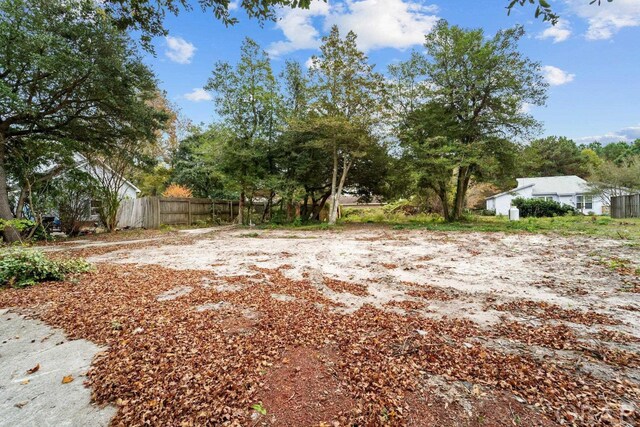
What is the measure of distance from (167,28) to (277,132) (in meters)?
11.6

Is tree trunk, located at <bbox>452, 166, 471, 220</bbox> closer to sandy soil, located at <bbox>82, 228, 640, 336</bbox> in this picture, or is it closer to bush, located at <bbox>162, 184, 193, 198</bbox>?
sandy soil, located at <bbox>82, 228, 640, 336</bbox>

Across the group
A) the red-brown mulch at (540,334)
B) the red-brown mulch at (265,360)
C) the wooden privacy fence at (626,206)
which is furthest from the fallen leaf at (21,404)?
the wooden privacy fence at (626,206)

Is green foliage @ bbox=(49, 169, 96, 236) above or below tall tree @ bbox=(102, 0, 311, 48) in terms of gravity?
below

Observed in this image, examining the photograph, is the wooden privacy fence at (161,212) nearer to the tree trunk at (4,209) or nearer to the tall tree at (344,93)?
the tree trunk at (4,209)

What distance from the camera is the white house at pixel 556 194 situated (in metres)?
24.9

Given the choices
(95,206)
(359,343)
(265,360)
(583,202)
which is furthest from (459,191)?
(583,202)

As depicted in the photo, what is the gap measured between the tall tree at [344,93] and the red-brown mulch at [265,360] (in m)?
11.2

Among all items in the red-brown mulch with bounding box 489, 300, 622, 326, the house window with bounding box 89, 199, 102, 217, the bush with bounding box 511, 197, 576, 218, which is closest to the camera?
the red-brown mulch with bounding box 489, 300, 622, 326

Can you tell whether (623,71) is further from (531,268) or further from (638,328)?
(638,328)

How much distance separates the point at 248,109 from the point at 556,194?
27593 mm

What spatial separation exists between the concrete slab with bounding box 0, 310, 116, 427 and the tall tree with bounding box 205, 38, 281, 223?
39.7 feet

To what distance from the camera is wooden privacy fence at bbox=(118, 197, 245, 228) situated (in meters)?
14.6

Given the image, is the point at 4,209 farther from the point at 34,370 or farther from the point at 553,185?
the point at 553,185

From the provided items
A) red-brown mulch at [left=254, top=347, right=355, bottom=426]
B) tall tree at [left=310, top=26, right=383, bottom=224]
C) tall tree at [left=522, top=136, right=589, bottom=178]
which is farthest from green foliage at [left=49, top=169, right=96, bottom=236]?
tall tree at [left=522, top=136, right=589, bottom=178]
